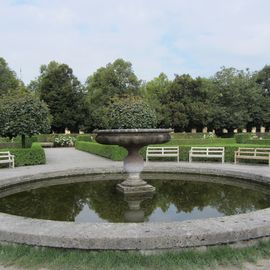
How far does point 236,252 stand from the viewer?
159 inches

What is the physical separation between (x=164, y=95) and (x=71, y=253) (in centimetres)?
4046

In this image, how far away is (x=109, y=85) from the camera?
46.3 meters

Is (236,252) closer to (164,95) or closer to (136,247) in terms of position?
(136,247)

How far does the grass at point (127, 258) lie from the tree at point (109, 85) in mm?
39790

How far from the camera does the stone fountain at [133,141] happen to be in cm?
736

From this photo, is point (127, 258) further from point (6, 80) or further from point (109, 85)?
point (6, 80)

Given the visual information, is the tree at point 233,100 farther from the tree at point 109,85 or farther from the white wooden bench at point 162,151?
the white wooden bench at point 162,151

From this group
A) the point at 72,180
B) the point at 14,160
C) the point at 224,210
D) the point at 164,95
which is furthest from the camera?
the point at 164,95

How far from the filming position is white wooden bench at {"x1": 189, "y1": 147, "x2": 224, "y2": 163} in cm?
1415

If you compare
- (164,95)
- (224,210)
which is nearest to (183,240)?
(224,210)

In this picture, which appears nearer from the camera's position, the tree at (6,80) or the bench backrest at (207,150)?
the bench backrest at (207,150)

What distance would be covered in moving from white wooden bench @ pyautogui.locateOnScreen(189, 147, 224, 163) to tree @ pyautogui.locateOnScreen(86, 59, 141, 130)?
29.6 m

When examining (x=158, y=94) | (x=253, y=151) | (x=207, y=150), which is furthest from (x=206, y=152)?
(x=158, y=94)

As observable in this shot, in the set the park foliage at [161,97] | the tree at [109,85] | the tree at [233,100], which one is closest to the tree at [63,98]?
the park foliage at [161,97]
